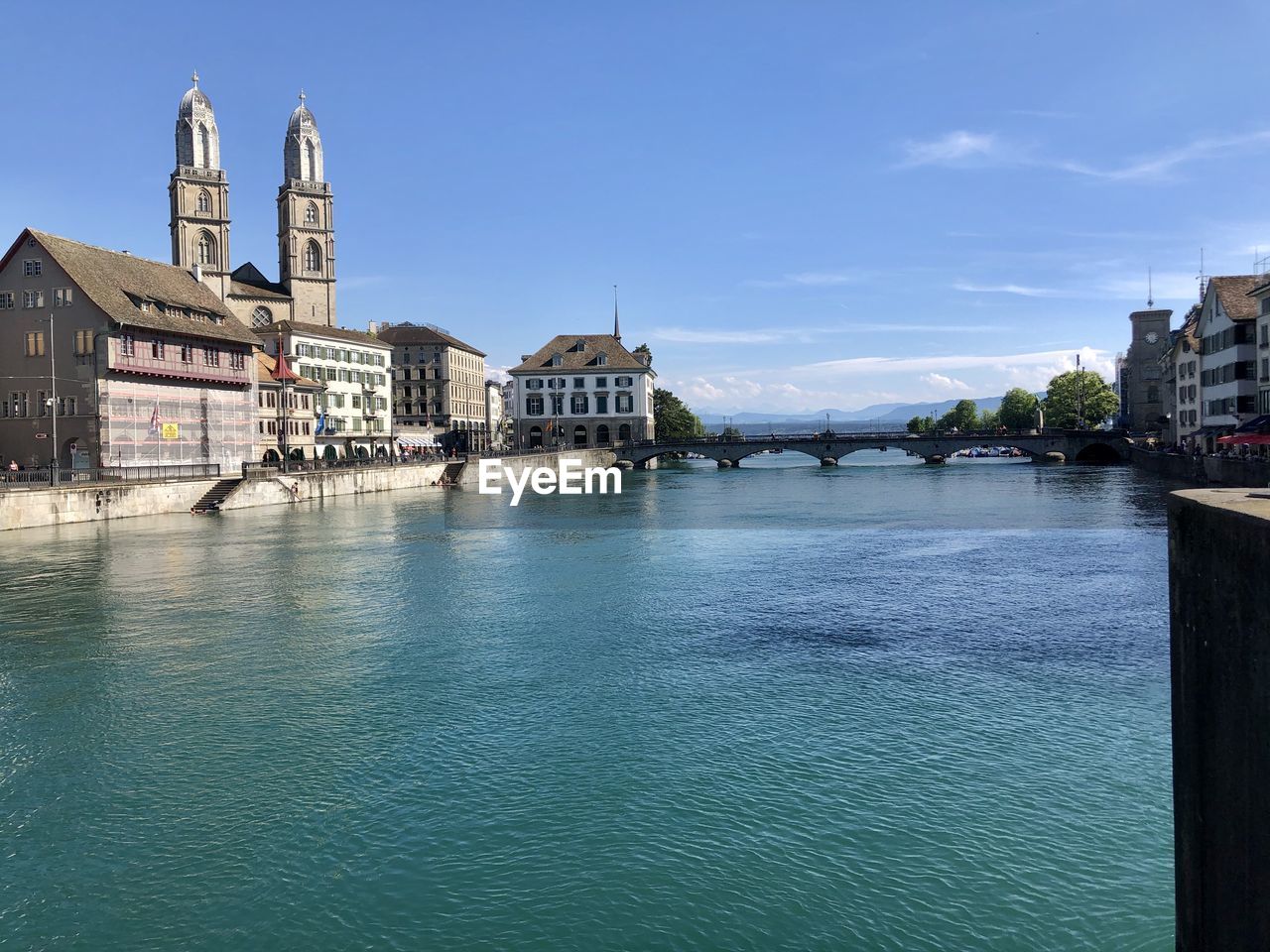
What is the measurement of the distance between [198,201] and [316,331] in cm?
2656

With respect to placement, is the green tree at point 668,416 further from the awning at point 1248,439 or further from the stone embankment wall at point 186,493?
the awning at point 1248,439

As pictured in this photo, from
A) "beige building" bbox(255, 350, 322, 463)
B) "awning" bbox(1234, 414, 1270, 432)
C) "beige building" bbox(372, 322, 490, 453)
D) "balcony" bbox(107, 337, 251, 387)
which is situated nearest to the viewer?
"awning" bbox(1234, 414, 1270, 432)

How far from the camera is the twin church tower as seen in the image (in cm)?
11075

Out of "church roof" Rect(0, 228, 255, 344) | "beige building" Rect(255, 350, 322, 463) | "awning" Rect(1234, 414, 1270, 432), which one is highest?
"church roof" Rect(0, 228, 255, 344)

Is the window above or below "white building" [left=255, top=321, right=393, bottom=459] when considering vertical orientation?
above

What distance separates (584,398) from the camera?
448 ft

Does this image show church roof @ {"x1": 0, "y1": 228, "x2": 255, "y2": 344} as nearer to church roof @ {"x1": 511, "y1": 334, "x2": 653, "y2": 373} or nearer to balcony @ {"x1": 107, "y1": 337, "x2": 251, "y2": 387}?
balcony @ {"x1": 107, "y1": 337, "x2": 251, "y2": 387}


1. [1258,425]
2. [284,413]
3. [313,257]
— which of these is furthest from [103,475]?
[313,257]

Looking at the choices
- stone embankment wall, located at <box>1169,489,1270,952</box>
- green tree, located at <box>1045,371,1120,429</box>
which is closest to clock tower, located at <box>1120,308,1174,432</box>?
green tree, located at <box>1045,371,1120,429</box>

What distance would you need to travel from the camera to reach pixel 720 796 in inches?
544

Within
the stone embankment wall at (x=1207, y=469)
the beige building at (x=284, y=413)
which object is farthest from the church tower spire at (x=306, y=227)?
the stone embankment wall at (x=1207, y=469)

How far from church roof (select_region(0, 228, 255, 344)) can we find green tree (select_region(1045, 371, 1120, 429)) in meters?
115

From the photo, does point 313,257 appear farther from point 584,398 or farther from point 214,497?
point 214,497

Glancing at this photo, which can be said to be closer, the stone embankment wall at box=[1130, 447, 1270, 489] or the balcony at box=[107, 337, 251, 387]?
the stone embankment wall at box=[1130, 447, 1270, 489]
